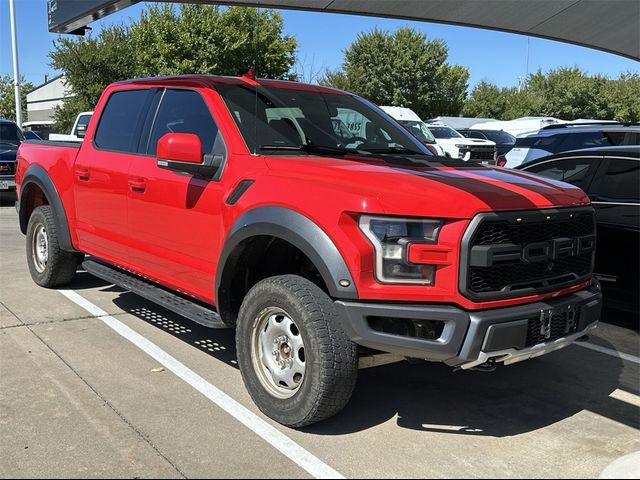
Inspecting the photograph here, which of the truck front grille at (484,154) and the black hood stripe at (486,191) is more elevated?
the truck front grille at (484,154)

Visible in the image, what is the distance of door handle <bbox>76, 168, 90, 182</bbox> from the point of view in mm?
5367

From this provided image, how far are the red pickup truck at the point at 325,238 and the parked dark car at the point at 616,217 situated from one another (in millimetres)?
1751

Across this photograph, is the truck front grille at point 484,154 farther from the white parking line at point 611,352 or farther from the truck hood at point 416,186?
the truck hood at point 416,186

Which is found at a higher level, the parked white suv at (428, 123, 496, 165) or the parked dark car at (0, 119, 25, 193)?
the parked white suv at (428, 123, 496, 165)

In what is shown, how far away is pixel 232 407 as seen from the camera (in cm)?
378

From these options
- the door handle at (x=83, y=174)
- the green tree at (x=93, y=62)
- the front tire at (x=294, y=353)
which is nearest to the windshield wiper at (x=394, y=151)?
the front tire at (x=294, y=353)

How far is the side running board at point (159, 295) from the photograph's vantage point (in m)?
3.97

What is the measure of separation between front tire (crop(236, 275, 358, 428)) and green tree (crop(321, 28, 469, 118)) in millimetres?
42154

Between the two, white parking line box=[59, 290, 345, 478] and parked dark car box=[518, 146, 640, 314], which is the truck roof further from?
parked dark car box=[518, 146, 640, 314]

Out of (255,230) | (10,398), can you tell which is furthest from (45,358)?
(255,230)

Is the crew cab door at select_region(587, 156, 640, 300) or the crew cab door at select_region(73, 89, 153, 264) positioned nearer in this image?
the crew cab door at select_region(73, 89, 153, 264)

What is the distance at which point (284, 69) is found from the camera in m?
33.5

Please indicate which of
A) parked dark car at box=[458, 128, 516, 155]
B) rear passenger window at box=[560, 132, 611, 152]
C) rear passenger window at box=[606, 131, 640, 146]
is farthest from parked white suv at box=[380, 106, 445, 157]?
rear passenger window at box=[606, 131, 640, 146]

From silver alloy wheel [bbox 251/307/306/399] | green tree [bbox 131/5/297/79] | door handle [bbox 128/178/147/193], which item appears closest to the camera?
silver alloy wheel [bbox 251/307/306/399]
